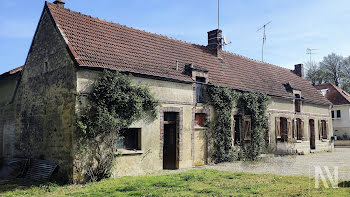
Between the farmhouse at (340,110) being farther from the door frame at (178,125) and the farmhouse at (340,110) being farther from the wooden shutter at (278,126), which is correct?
the door frame at (178,125)

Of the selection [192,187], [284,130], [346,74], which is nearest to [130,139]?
[192,187]

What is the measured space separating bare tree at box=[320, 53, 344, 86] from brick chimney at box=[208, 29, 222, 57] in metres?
36.8

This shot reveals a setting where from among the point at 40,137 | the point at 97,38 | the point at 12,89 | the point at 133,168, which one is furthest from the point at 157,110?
the point at 12,89

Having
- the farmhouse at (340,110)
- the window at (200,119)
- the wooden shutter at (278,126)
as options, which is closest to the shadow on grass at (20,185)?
the window at (200,119)

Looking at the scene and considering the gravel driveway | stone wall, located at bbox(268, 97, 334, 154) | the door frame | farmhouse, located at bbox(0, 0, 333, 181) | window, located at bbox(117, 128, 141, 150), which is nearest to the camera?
farmhouse, located at bbox(0, 0, 333, 181)

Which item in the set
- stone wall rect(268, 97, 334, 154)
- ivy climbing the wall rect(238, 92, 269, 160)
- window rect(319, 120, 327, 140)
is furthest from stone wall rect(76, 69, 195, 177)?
window rect(319, 120, 327, 140)

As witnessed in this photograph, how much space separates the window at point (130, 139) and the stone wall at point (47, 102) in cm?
209

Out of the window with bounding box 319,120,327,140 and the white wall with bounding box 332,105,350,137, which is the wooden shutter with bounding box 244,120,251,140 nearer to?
the window with bounding box 319,120,327,140

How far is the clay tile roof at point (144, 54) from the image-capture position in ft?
40.3

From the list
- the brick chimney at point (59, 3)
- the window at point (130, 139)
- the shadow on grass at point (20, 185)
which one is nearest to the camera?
the shadow on grass at point (20, 185)

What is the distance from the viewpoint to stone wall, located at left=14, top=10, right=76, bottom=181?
11.1 m

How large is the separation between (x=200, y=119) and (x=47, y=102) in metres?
7.26

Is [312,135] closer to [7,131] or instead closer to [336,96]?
[336,96]

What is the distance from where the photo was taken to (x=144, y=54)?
14.4 meters
